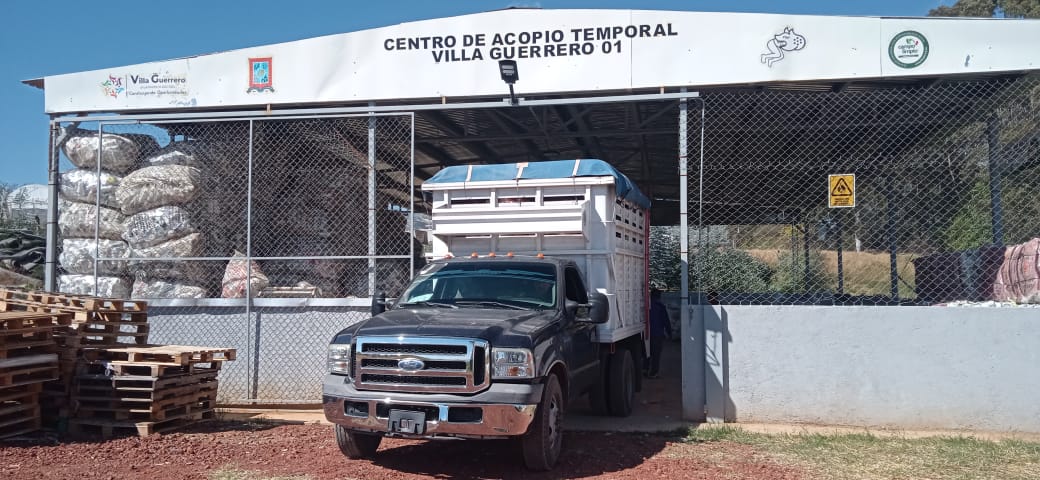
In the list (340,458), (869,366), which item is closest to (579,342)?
(340,458)

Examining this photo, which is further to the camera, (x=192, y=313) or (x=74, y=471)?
(x=192, y=313)

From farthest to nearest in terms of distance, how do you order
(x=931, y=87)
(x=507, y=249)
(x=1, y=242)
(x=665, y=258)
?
1. (x=665, y=258)
2. (x=1, y=242)
3. (x=931, y=87)
4. (x=507, y=249)

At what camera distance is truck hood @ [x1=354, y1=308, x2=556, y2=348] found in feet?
21.2

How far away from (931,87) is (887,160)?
273 cm

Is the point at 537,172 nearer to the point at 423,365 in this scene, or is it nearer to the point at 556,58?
the point at 556,58

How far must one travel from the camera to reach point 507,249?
360 inches

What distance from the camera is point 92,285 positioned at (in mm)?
11148

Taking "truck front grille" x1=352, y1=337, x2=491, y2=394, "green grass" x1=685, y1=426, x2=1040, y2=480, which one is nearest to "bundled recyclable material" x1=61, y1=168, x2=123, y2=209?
"truck front grille" x1=352, y1=337, x2=491, y2=394

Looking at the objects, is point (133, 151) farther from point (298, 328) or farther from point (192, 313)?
point (298, 328)

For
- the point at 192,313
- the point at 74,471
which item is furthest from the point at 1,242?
the point at 74,471

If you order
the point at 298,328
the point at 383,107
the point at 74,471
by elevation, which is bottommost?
the point at 74,471

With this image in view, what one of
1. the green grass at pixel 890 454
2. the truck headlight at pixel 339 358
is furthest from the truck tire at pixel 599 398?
the truck headlight at pixel 339 358

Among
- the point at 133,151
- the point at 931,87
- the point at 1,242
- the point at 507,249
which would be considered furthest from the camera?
the point at 1,242

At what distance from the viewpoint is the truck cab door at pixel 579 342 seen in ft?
25.0
